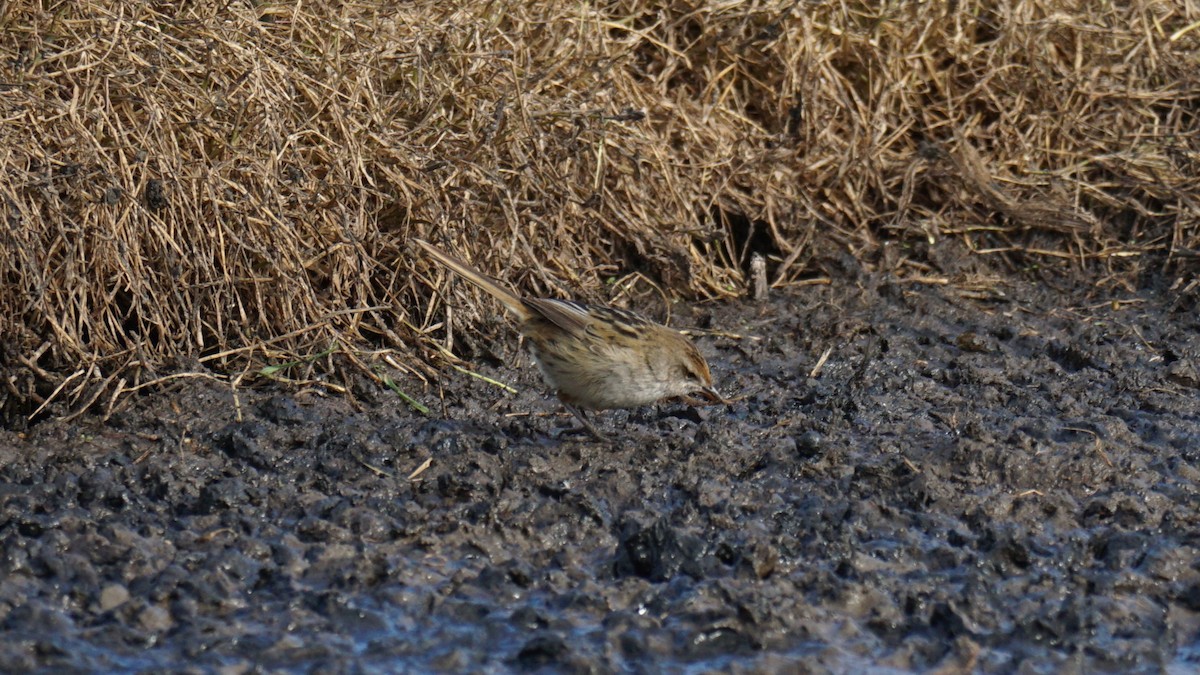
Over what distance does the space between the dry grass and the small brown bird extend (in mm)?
785

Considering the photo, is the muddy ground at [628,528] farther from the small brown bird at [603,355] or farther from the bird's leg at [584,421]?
the small brown bird at [603,355]

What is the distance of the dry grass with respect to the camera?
641cm

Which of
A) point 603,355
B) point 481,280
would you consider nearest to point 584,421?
point 603,355

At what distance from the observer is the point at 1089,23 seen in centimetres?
920

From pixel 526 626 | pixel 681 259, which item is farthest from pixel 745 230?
A: pixel 526 626

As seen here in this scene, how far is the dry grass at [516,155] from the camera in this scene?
641cm

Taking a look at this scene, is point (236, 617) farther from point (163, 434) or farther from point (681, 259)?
point (681, 259)

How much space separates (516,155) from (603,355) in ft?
5.44

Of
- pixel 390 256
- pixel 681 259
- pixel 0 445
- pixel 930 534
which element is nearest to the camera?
pixel 930 534

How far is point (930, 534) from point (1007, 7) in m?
4.65

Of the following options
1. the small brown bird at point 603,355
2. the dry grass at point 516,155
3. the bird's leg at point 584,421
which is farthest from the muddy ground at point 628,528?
the dry grass at point 516,155

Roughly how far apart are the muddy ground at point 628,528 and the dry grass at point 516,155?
469 mm

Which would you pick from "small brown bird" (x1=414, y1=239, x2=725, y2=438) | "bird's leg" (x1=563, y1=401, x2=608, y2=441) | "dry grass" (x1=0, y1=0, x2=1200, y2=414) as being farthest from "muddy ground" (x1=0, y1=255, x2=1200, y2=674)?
"dry grass" (x1=0, y1=0, x2=1200, y2=414)

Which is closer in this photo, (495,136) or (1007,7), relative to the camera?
(495,136)
